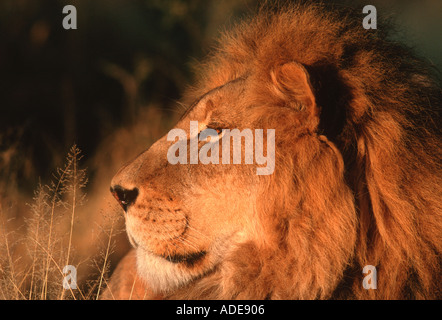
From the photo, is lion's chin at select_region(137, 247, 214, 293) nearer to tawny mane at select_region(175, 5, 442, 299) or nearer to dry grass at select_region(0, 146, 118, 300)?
tawny mane at select_region(175, 5, 442, 299)

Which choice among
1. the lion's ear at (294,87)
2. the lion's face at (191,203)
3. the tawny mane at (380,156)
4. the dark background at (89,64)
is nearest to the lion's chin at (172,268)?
the lion's face at (191,203)

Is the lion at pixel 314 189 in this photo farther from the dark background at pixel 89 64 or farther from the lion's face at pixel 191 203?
the dark background at pixel 89 64

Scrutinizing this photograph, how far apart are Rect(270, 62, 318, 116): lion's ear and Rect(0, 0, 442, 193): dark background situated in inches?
134

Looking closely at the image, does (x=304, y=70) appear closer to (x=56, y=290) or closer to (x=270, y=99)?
(x=270, y=99)

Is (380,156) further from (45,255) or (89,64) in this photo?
(89,64)

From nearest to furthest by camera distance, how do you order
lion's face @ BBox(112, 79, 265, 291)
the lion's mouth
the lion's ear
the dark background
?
1. the lion's ear
2. lion's face @ BBox(112, 79, 265, 291)
3. the lion's mouth
4. the dark background

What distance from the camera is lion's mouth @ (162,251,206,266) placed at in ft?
7.97

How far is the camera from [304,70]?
6.88 feet

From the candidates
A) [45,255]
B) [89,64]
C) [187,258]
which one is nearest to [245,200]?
[187,258]

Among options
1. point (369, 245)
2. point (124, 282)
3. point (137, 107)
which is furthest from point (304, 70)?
point (137, 107)

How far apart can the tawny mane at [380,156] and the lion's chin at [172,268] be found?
0.40 feet

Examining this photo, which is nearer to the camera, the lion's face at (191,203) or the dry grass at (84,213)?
the lion's face at (191,203)

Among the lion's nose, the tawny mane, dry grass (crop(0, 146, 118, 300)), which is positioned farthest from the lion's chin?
dry grass (crop(0, 146, 118, 300))

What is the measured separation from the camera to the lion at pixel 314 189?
2.19 meters
